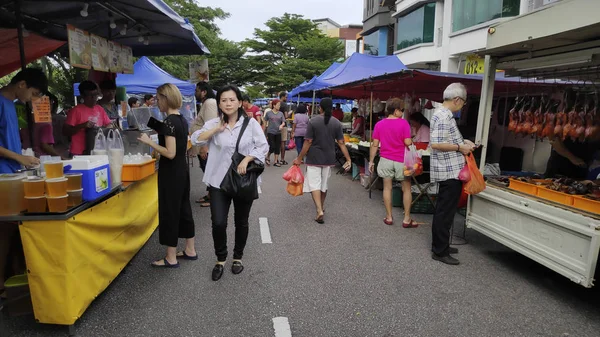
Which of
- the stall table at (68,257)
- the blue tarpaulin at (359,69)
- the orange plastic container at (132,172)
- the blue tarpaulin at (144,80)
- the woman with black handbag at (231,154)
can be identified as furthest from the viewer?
the blue tarpaulin at (359,69)

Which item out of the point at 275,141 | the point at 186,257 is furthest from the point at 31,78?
the point at 275,141

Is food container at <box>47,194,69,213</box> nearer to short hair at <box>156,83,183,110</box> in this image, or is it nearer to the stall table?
the stall table

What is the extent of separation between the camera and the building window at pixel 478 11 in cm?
1367

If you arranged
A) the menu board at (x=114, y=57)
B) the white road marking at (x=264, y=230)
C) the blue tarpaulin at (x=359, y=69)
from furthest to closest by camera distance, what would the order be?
1. the blue tarpaulin at (x=359, y=69)
2. the menu board at (x=114, y=57)
3. the white road marking at (x=264, y=230)

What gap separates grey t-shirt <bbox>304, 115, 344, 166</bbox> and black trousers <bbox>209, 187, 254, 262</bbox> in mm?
2259

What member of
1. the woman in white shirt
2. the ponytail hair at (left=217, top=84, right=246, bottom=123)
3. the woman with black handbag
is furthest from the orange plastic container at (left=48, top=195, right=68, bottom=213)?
the woman in white shirt

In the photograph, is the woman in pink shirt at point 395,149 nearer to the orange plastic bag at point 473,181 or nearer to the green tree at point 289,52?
the orange plastic bag at point 473,181

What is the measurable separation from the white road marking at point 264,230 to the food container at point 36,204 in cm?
275

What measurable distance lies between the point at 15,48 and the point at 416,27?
59.1 ft

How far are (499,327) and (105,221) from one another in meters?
3.43

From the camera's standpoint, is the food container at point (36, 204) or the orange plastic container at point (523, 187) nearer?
the food container at point (36, 204)

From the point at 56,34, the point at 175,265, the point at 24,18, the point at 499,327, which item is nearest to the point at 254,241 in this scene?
the point at 175,265

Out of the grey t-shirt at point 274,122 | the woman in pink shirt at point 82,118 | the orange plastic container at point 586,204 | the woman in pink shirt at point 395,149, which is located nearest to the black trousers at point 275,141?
the grey t-shirt at point 274,122

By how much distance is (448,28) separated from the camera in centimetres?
1717
